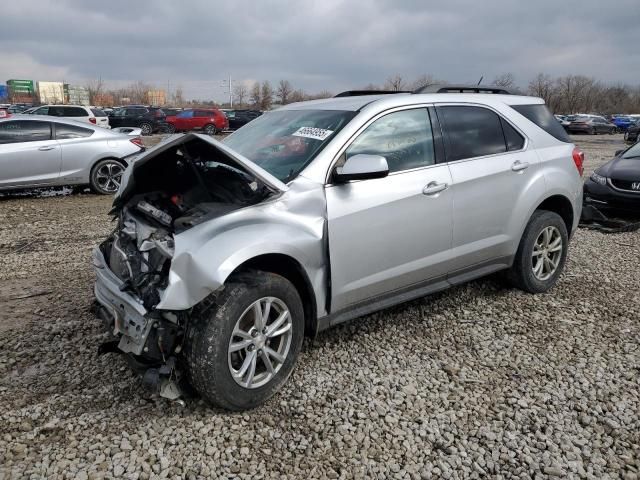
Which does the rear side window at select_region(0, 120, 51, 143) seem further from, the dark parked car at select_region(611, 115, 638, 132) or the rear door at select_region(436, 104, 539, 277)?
the dark parked car at select_region(611, 115, 638, 132)

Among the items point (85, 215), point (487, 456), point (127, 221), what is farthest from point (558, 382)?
point (85, 215)

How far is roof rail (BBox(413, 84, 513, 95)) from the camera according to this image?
4.17 metres

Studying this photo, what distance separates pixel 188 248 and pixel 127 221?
999mm

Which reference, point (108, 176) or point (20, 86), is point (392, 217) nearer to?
point (108, 176)

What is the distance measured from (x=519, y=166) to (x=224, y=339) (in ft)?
9.44

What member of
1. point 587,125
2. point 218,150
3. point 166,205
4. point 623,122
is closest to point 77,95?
point 587,125

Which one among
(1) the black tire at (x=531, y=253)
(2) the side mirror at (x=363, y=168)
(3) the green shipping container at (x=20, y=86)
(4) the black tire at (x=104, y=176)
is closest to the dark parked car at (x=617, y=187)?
(1) the black tire at (x=531, y=253)

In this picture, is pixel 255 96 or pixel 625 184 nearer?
pixel 625 184

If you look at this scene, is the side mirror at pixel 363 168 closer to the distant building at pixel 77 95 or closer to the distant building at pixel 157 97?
the distant building at pixel 77 95

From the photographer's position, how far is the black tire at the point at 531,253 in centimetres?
437

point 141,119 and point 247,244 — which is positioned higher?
point 141,119

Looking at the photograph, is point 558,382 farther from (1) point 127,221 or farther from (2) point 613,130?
(2) point 613,130

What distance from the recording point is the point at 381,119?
3.53 m

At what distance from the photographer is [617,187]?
759cm
